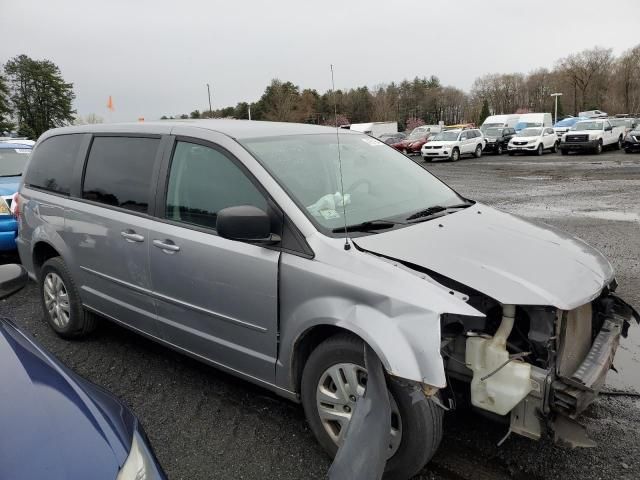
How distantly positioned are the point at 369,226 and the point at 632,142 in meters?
28.9

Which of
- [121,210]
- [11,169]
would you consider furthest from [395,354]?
[11,169]

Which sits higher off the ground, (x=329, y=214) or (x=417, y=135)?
(x=417, y=135)

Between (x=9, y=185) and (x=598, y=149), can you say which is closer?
(x=9, y=185)

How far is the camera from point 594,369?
8.44 feet

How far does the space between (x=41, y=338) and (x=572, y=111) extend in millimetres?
98071

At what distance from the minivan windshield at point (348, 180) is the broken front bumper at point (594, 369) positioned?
3.86 ft

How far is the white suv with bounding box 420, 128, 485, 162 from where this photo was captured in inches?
1114

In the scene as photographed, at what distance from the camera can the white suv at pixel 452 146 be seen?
28297mm

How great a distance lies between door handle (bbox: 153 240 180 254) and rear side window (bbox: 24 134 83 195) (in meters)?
1.44

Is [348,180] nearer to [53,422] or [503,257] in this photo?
[503,257]

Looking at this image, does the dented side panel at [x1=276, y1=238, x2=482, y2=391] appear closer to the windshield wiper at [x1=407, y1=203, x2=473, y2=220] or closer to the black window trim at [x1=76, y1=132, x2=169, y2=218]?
the windshield wiper at [x1=407, y1=203, x2=473, y2=220]

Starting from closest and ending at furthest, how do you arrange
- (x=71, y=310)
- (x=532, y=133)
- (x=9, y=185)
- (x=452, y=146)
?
1. (x=71, y=310)
2. (x=9, y=185)
3. (x=452, y=146)
4. (x=532, y=133)

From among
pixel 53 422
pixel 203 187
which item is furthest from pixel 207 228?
pixel 53 422

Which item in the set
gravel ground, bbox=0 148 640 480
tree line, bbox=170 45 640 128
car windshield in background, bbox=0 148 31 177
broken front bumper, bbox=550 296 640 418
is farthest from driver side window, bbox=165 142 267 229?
tree line, bbox=170 45 640 128
